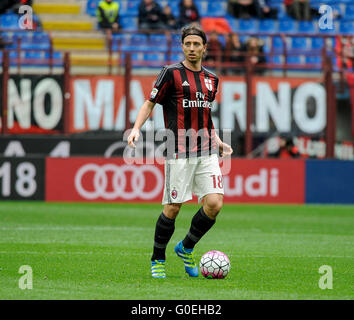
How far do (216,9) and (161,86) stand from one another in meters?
16.6

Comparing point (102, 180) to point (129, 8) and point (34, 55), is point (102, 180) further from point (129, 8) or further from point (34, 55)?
point (129, 8)

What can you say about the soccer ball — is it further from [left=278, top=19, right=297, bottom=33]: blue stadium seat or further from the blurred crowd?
[left=278, top=19, right=297, bottom=33]: blue stadium seat

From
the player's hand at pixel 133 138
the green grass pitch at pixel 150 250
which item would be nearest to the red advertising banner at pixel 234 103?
the green grass pitch at pixel 150 250

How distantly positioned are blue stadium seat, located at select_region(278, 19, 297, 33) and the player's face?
16.3 meters

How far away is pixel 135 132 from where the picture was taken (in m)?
7.30

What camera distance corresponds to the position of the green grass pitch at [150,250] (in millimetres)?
6879

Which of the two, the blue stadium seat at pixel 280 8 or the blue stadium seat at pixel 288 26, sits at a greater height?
the blue stadium seat at pixel 280 8

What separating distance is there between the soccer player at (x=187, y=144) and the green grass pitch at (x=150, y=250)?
49 cm

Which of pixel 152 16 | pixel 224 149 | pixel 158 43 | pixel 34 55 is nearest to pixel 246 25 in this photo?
pixel 152 16

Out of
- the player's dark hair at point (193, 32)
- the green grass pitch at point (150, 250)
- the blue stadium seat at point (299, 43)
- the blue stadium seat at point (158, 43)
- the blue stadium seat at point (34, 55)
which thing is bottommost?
the green grass pitch at point (150, 250)

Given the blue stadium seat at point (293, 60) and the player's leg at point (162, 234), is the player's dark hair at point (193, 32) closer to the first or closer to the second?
the player's leg at point (162, 234)

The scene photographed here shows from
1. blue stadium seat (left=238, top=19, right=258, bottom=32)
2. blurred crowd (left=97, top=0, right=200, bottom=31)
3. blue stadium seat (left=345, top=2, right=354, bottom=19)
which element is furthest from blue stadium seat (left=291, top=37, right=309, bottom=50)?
blurred crowd (left=97, top=0, right=200, bottom=31)
